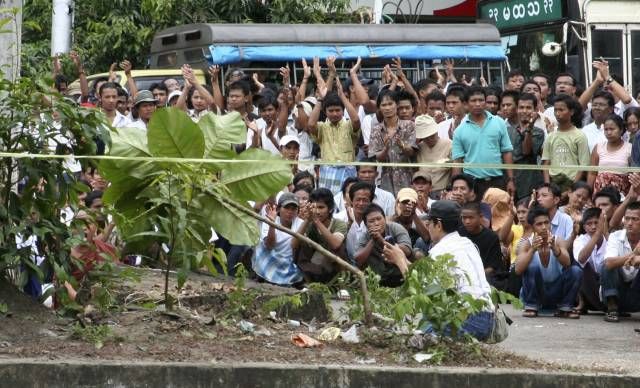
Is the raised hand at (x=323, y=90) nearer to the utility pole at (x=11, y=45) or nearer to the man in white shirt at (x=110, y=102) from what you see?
the man in white shirt at (x=110, y=102)

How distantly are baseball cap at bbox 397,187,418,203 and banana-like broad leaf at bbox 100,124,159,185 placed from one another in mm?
5137

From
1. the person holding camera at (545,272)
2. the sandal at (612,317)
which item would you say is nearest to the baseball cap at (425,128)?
the person holding camera at (545,272)

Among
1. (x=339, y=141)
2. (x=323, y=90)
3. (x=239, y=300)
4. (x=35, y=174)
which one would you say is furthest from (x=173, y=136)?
(x=323, y=90)

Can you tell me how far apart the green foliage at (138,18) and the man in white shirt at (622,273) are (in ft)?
37.0

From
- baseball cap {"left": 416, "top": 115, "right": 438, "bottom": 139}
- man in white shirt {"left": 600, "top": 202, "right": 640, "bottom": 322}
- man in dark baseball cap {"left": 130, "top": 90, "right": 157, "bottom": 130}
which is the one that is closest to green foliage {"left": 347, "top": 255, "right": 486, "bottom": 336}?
man in white shirt {"left": 600, "top": 202, "right": 640, "bottom": 322}

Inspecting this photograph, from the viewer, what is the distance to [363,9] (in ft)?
78.5

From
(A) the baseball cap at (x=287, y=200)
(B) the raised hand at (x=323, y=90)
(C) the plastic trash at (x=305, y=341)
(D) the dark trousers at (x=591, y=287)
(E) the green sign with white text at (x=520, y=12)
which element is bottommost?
(D) the dark trousers at (x=591, y=287)

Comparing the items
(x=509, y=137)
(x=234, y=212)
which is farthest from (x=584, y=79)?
(x=234, y=212)

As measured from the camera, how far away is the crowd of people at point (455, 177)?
11.9 metres

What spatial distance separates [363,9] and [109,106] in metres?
10.2

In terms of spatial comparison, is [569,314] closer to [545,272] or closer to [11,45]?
[545,272]

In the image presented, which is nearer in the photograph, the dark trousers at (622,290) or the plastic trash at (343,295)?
the plastic trash at (343,295)

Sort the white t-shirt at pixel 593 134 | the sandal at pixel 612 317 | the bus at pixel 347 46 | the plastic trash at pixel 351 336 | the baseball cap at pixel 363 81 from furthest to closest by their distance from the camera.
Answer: the bus at pixel 347 46 → the baseball cap at pixel 363 81 → the white t-shirt at pixel 593 134 → the sandal at pixel 612 317 → the plastic trash at pixel 351 336

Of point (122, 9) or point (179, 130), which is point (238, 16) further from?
point (179, 130)
